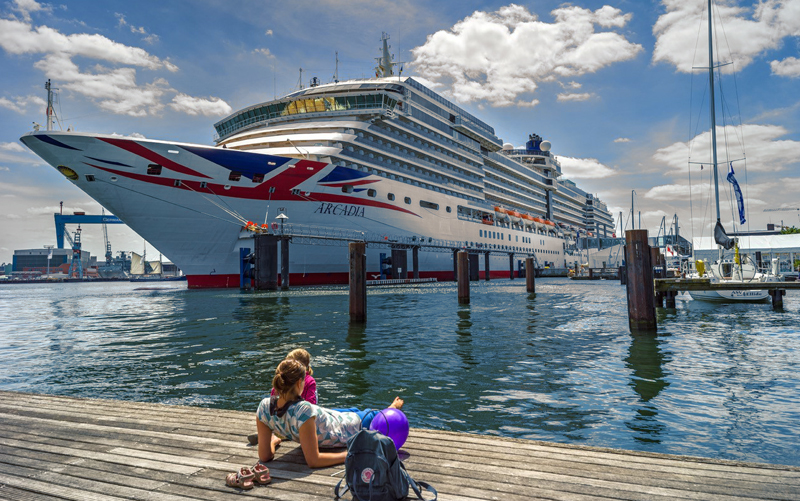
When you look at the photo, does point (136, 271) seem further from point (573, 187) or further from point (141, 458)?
point (141, 458)

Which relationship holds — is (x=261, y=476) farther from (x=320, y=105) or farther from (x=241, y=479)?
(x=320, y=105)

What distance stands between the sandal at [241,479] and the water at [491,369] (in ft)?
9.85

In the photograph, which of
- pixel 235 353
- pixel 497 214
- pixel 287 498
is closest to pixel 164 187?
pixel 235 353

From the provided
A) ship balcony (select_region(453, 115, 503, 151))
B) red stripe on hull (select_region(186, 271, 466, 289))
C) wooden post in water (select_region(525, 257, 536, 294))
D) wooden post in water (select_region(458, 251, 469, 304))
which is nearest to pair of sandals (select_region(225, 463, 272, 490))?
wooden post in water (select_region(458, 251, 469, 304))

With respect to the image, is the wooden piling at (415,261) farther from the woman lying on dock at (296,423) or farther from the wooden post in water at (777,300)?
the woman lying on dock at (296,423)

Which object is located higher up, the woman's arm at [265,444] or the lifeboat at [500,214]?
the lifeboat at [500,214]

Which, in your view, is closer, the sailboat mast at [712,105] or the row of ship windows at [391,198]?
the sailboat mast at [712,105]

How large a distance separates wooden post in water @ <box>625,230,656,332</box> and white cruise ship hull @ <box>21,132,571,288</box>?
20061mm

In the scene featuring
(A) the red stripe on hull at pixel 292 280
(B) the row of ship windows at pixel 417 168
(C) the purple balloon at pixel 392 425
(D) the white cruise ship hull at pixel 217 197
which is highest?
(B) the row of ship windows at pixel 417 168

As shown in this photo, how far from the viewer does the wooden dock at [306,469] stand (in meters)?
2.86

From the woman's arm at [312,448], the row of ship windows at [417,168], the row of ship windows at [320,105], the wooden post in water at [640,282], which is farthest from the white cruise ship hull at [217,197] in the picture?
the woman's arm at [312,448]

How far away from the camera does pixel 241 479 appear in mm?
2947

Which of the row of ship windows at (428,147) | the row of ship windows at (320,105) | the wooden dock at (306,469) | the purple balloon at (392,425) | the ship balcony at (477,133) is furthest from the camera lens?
the ship balcony at (477,133)

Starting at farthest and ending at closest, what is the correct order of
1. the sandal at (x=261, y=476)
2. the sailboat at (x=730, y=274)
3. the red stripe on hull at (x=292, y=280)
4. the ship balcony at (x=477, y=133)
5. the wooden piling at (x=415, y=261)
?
the ship balcony at (x=477, y=133), the wooden piling at (x=415, y=261), the red stripe on hull at (x=292, y=280), the sailboat at (x=730, y=274), the sandal at (x=261, y=476)
